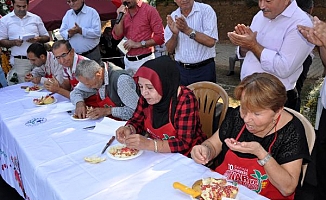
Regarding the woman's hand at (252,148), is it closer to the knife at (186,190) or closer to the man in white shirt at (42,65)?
the knife at (186,190)

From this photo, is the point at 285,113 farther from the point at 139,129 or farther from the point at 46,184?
the point at 46,184

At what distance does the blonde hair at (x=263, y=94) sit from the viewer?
139 centimetres

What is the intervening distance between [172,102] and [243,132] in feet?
1.56

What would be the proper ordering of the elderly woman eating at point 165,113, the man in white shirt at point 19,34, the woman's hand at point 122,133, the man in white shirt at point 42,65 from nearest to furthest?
the elderly woman eating at point 165,113 < the woman's hand at point 122,133 < the man in white shirt at point 42,65 < the man in white shirt at point 19,34

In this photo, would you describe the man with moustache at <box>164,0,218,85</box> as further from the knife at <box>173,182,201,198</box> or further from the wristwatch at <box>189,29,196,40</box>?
the knife at <box>173,182,201,198</box>

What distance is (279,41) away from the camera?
2.06 metres

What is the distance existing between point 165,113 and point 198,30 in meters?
1.42

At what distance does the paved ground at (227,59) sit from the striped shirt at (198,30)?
427 cm

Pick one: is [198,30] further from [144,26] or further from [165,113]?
[165,113]

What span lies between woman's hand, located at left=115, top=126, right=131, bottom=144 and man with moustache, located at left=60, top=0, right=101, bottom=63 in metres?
2.53

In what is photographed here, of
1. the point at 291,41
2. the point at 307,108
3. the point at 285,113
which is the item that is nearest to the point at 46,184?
the point at 285,113

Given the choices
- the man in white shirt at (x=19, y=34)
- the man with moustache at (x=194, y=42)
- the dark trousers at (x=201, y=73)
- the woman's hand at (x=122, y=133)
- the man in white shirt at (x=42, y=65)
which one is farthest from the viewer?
the man in white shirt at (x=19, y=34)

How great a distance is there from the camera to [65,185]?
1473 mm

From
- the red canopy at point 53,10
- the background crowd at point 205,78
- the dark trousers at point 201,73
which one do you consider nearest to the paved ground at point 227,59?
the red canopy at point 53,10
